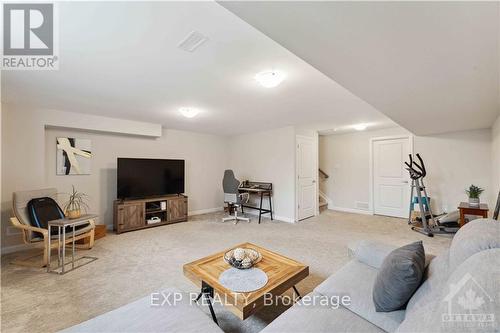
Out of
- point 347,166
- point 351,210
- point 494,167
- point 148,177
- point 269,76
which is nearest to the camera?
point 269,76

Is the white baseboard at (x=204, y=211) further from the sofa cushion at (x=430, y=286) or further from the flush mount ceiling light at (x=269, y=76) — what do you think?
the sofa cushion at (x=430, y=286)

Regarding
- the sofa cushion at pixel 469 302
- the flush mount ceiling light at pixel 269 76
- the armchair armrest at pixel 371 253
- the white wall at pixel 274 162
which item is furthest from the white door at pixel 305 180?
the sofa cushion at pixel 469 302

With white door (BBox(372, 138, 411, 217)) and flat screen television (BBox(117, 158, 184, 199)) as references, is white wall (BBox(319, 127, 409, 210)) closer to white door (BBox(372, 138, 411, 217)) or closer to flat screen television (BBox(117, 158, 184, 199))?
white door (BBox(372, 138, 411, 217))

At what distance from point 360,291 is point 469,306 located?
800 millimetres

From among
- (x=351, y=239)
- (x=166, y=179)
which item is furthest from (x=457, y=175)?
(x=166, y=179)

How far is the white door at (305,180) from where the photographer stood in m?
5.11

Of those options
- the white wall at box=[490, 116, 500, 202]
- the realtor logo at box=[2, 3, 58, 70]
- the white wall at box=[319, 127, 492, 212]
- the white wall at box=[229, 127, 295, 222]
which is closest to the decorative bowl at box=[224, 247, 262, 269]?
the realtor logo at box=[2, 3, 58, 70]

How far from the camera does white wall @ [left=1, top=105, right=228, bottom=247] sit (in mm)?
3242

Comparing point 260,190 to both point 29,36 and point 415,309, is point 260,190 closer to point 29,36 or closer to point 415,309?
point 415,309

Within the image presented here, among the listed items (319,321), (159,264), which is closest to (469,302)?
(319,321)

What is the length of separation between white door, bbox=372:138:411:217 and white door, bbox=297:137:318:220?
1.60 m

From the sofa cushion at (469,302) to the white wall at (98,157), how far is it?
4.88m

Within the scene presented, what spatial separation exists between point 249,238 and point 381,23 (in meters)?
3.47

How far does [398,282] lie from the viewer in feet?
3.65
